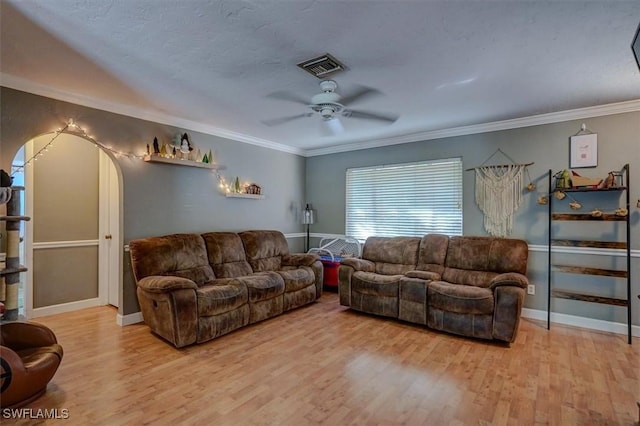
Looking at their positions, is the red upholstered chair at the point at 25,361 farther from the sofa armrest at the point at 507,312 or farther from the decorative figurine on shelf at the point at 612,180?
the decorative figurine on shelf at the point at 612,180

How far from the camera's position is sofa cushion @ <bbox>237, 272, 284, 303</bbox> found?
3.77 m

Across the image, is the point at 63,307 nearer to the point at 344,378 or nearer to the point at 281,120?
the point at 281,120

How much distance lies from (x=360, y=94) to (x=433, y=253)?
2.34m

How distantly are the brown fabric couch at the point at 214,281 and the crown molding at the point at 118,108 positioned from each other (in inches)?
58.8

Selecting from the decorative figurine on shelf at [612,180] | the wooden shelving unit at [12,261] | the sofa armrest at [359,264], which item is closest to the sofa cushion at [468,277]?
the sofa armrest at [359,264]

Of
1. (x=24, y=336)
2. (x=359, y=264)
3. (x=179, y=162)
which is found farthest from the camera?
(x=359, y=264)

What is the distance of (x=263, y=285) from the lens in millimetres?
3877

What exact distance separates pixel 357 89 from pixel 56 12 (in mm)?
2343

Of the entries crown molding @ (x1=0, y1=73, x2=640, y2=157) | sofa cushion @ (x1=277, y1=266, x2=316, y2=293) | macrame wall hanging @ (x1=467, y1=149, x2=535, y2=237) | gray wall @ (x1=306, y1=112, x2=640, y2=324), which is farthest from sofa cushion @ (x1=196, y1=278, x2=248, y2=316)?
macrame wall hanging @ (x1=467, y1=149, x2=535, y2=237)

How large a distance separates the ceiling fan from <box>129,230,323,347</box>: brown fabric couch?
1815mm

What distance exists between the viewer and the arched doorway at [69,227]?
3971 mm

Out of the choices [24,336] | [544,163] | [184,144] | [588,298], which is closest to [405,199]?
[544,163]

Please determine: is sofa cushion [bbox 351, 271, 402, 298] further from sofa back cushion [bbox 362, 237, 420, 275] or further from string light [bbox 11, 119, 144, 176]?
string light [bbox 11, 119, 144, 176]

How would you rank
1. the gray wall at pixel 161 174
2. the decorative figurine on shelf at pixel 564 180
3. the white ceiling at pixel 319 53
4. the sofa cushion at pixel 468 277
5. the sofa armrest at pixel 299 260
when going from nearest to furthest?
the white ceiling at pixel 319 53
the gray wall at pixel 161 174
the decorative figurine on shelf at pixel 564 180
the sofa cushion at pixel 468 277
the sofa armrest at pixel 299 260
